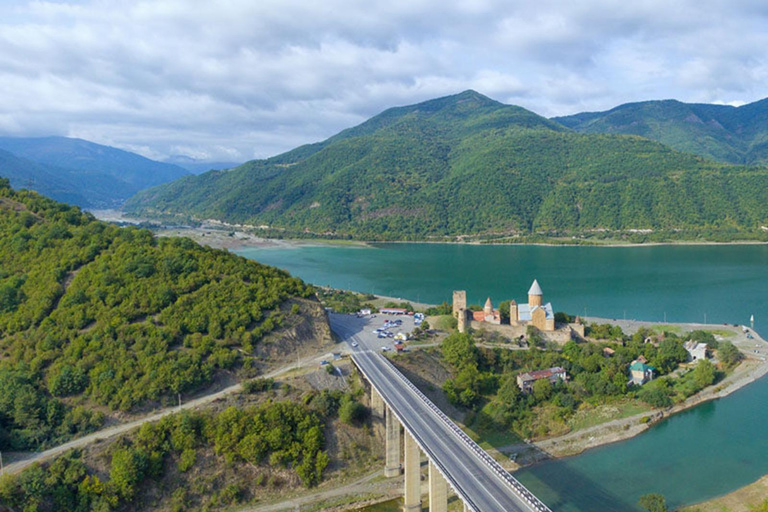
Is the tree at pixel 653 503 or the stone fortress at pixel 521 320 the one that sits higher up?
the stone fortress at pixel 521 320

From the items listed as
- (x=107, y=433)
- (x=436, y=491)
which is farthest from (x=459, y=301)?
(x=107, y=433)

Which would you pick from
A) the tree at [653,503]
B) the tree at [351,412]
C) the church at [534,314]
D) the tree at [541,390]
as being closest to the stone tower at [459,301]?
the church at [534,314]

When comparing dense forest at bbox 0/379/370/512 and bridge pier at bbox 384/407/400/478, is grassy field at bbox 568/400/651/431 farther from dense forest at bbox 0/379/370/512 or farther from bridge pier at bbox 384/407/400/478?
dense forest at bbox 0/379/370/512

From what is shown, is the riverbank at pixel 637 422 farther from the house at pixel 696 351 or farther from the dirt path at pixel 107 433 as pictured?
the dirt path at pixel 107 433

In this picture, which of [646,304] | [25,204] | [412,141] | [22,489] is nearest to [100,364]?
[22,489]

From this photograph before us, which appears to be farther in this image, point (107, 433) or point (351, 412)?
point (351, 412)

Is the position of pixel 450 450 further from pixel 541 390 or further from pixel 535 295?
pixel 535 295

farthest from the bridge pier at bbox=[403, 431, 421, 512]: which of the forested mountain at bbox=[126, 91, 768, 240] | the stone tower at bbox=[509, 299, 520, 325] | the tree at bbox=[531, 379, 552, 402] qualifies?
the forested mountain at bbox=[126, 91, 768, 240]
